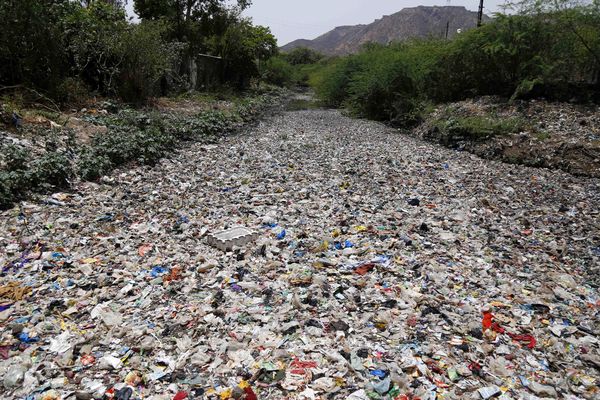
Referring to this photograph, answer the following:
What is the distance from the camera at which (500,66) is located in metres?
12.1

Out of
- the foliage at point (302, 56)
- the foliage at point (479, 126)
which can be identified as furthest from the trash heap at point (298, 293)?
the foliage at point (302, 56)

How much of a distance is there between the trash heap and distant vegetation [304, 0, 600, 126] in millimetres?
6129

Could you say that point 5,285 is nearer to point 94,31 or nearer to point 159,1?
point 94,31

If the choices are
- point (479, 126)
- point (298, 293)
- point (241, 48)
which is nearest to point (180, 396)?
Result: point (298, 293)

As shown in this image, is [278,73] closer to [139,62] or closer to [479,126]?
[139,62]

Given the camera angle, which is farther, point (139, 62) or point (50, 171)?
point (139, 62)

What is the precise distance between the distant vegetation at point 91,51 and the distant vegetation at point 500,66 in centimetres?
785

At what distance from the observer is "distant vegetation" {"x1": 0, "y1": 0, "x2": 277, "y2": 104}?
7.98 meters

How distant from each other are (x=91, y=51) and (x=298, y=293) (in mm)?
10101

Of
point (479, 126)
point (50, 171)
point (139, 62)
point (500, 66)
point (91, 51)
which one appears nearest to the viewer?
point (50, 171)

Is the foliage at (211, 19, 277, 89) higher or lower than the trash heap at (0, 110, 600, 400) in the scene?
higher

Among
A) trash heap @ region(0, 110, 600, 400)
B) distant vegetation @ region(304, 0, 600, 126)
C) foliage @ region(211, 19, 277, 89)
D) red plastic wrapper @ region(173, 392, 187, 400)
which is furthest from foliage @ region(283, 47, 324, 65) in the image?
red plastic wrapper @ region(173, 392, 187, 400)

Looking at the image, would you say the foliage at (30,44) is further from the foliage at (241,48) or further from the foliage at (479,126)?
the foliage at (241,48)

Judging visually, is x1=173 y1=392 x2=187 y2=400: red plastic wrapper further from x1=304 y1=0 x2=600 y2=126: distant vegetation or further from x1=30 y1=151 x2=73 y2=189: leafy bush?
x1=304 y1=0 x2=600 y2=126: distant vegetation
